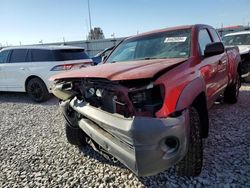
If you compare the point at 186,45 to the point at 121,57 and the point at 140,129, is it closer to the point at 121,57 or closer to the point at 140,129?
the point at 121,57

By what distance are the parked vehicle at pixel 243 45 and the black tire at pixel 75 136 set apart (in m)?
6.22

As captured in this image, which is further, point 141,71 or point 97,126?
point 97,126

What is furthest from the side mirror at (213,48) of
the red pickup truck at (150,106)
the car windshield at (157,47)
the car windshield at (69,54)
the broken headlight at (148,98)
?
the car windshield at (69,54)

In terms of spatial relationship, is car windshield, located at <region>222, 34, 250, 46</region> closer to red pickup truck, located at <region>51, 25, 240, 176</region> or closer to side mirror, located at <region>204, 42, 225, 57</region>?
red pickup truck, located at <region>51, 25, 240, 176</region>

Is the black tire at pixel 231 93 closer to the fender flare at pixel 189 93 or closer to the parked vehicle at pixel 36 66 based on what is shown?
the fender flare at pixel 189 93

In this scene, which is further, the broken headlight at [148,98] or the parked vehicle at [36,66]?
the parked vehicle at [36,66]

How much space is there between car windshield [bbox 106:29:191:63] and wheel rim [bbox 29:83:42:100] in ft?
12.7

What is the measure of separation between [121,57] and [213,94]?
1497mm

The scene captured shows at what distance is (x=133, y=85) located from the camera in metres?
2.50

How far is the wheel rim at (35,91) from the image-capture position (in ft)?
25.2

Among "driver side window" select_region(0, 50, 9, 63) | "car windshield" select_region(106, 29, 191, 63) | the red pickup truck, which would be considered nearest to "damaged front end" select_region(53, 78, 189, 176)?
the red pickup truck

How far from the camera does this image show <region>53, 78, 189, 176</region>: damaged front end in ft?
7.48

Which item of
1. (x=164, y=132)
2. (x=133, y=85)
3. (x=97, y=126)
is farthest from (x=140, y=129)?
(x=97, y=126)

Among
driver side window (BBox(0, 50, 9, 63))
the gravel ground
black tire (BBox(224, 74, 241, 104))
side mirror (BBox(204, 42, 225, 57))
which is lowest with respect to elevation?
the gravel ground
